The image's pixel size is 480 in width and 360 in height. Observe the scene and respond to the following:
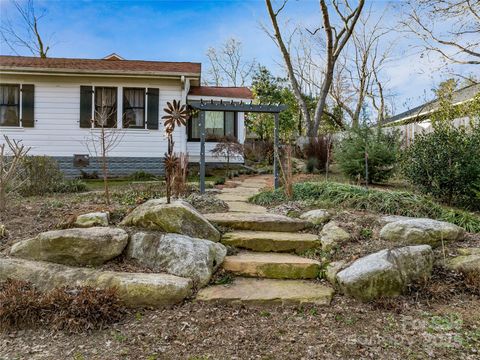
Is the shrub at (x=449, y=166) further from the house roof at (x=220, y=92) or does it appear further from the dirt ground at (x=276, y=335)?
A: the house roof at (x=220, y=92)

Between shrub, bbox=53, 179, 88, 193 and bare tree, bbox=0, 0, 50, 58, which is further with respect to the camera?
bare tree, bbox=0, 0, 50, 58

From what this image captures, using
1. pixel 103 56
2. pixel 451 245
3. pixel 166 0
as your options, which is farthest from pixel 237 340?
pixel 103 56

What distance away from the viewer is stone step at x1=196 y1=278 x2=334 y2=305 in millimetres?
2947

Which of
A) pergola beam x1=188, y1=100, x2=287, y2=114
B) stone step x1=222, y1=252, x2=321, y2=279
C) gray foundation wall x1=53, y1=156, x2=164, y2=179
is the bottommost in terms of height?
stone step x1=222, y1=252, x2=321, y2=279

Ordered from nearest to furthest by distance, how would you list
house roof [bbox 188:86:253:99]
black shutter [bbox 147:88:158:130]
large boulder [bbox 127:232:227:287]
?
large boulder [bbox 127:232:227:287]
black shutter [bbox 147:88:158:130]
house roof [bbox 188:86:253:99]

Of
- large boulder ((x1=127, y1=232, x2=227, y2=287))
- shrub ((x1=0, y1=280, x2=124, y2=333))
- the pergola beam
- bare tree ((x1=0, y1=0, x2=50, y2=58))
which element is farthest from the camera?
bare tree ((x1=0, y1=0, x2=50, y2=58))

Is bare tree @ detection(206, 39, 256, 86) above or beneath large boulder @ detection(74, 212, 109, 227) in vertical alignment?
above

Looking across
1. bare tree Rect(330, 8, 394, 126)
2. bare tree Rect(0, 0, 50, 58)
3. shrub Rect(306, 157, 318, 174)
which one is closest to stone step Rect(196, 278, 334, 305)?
shrub Rect(306, 157, 318, 174)

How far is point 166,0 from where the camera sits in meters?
8.98

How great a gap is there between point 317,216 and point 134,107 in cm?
785

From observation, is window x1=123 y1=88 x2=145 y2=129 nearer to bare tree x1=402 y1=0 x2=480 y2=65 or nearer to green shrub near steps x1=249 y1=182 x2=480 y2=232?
green shrub near steps x1=249 y1=182 x2=480 y2=232

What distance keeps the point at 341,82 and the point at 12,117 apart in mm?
19137

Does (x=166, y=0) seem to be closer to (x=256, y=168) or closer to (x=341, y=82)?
(x=256, y=168)

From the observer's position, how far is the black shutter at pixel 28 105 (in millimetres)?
10367
